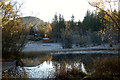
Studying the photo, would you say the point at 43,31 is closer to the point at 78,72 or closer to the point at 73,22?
the point at 73,22

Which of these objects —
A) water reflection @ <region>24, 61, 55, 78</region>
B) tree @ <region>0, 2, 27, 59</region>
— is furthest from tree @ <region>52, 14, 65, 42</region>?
water reflection @ <region>24, 61, 55, 78</region>

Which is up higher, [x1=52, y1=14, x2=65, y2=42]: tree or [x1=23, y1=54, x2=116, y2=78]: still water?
[x1=52, y1=14, x2=65, y2=42]: tree

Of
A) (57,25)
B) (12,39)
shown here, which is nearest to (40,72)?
(12,39)

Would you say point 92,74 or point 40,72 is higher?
point 92,74

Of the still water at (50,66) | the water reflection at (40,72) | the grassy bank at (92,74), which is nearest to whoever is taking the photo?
the grassy bank at (92,74)

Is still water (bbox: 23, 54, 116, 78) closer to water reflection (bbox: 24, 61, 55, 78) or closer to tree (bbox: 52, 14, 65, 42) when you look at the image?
water reflection (bbox: 24, 61, 55, 78)

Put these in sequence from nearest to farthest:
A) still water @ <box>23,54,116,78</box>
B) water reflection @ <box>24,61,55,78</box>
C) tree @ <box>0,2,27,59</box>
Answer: water reflection @ <box>24,61,55,78</box> < still water @ <box>23,54,116,78</box> < tree @ <box>0,2,27,59</box>

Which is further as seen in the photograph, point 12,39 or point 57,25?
point 57,25

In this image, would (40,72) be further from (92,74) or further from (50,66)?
(92,74)

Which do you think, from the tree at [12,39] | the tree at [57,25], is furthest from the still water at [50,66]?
the tree at [57,25]

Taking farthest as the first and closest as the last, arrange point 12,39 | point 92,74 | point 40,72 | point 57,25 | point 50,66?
point 57,25, point 12,39, point 50,66, point 40,72, point 92,74

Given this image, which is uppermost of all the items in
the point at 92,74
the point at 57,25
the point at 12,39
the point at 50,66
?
the point at 57,25

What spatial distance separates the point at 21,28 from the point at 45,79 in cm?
737

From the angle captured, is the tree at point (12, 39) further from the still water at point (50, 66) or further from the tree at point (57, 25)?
the tree at point (57, 25)
